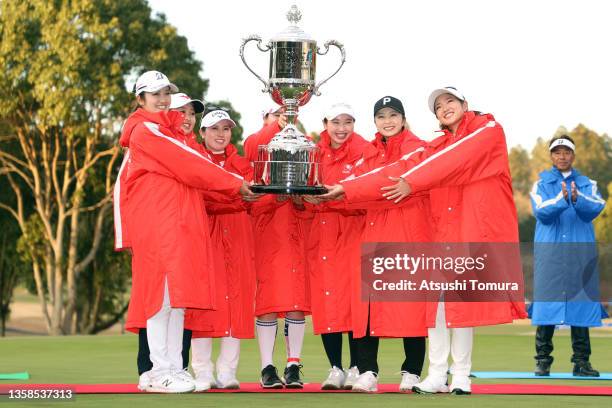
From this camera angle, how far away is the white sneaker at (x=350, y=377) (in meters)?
9.91

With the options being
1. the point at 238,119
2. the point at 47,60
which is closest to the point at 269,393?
the point at 47,60

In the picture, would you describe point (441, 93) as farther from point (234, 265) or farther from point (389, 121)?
point (234, 265)

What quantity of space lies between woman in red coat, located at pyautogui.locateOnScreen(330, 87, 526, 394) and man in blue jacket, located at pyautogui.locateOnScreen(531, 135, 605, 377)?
3147mm

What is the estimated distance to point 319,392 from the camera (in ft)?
31.2

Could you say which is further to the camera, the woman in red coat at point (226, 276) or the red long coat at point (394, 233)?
the woman in red coat at point (226, 276)

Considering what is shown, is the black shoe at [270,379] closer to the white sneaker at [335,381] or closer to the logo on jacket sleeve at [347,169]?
the white sneaker at [335,381]

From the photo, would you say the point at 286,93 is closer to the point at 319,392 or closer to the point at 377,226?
the point at 377,226

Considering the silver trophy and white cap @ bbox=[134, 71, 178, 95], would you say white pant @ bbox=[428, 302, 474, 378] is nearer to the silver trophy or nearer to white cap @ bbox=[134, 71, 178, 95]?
the silver trophy

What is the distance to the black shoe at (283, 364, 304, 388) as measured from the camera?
991cm

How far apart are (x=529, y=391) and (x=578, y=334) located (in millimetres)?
3134

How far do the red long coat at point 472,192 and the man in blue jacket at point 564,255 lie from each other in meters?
3.12

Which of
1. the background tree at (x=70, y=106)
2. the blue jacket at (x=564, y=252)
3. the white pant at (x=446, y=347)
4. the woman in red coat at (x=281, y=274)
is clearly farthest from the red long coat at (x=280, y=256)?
the background tree at (x=70, y=106)

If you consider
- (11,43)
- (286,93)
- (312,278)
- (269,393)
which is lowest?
(269,393)

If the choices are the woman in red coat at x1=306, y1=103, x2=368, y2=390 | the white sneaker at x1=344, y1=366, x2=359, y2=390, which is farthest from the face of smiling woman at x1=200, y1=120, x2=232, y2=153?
the white sneaker at x1=344, y1=366, x2=359, y2=390
